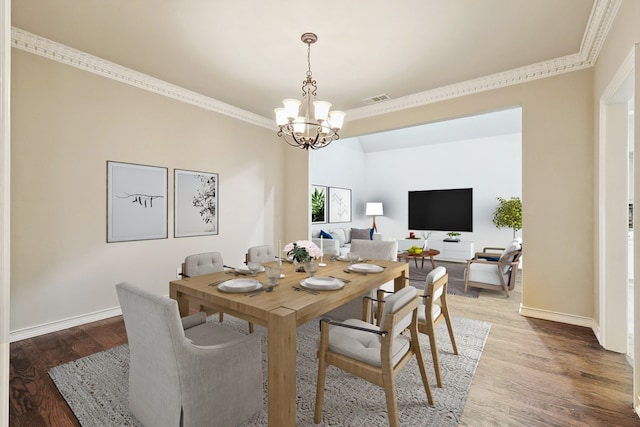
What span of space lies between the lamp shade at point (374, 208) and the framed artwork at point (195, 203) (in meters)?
4.86

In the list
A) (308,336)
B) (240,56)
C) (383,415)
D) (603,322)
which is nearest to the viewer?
(383,415)

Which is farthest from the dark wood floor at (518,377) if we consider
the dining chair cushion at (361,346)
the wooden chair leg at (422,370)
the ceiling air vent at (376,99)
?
the ceiling air vent at (376,99)

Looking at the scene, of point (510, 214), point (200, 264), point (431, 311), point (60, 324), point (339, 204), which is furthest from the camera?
point (339, 204)

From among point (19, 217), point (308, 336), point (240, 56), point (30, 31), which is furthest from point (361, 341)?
point (30, 31)

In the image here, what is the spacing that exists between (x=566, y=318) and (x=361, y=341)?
274 centimetres

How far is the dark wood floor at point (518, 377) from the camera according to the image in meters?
1.82

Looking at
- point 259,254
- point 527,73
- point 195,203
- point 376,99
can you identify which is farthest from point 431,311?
point 195,203

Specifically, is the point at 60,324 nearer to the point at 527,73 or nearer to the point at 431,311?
the point at 431,311

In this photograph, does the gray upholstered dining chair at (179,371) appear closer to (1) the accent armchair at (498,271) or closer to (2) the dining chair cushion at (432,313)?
(2) the dining chair cushion at (432,313)

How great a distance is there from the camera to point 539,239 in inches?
134

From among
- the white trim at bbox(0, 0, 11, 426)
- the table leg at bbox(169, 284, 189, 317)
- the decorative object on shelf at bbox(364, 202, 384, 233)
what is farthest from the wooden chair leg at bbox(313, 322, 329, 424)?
the decorative object on shelf at bbox(364, 202, 384, 233)

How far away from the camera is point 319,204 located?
24.4 ft

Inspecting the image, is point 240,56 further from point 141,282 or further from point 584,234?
point 584,234

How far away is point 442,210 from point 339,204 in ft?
8.41
